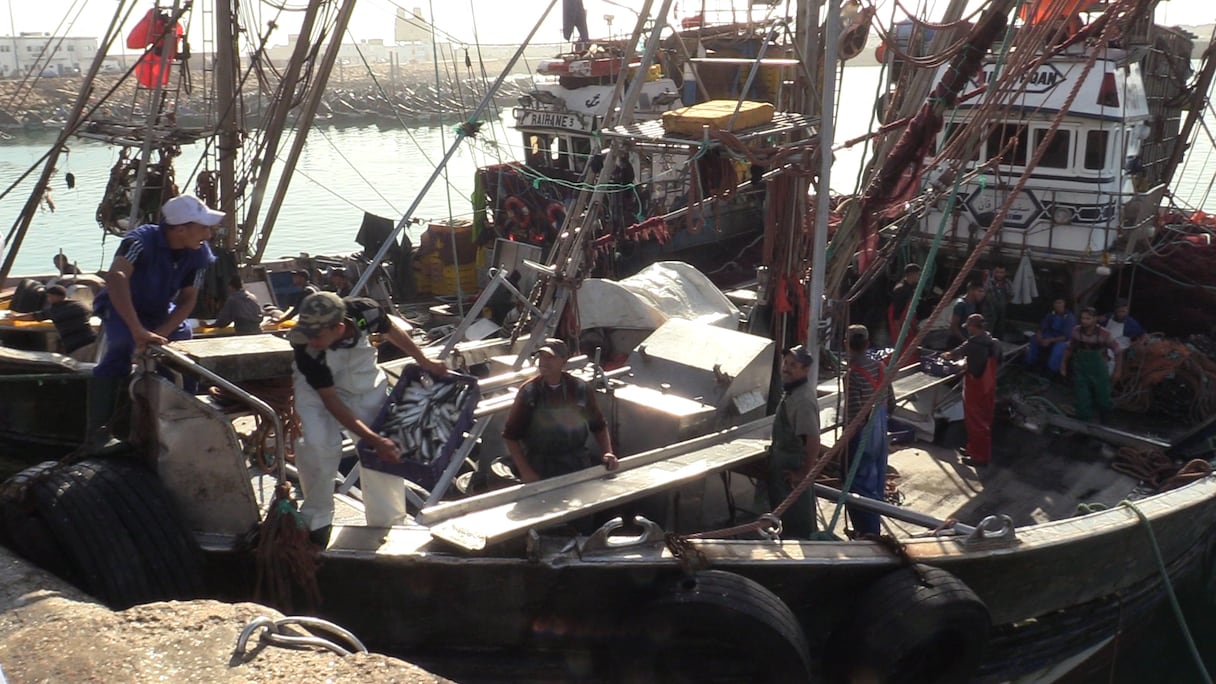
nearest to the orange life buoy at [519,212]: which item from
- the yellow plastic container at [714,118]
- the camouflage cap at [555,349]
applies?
the yellow plastic container at [714,118]

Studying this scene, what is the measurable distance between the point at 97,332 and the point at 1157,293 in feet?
36.5

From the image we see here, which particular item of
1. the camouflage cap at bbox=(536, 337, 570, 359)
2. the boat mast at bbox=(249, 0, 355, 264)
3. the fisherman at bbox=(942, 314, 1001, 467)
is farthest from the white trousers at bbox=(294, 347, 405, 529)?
the boat mast at bbox=(249, 0, 355, 264)

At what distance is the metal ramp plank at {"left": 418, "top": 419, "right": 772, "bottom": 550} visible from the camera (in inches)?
203

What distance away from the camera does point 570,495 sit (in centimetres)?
548

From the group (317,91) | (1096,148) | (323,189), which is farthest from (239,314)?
(323,189)

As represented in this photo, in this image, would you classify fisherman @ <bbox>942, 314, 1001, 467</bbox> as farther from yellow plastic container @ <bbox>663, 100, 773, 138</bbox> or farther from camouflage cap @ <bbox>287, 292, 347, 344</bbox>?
camouflage cap @ <bbox>287, 292, 347, 344</bbox>

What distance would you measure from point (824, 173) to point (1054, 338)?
4.87 m

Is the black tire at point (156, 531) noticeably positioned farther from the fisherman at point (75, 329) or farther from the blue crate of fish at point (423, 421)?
the fisherman at point (75, 329)

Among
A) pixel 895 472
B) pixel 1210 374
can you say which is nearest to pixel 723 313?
pixel 895 472

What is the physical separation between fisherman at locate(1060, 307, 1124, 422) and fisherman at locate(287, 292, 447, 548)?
6195 mm

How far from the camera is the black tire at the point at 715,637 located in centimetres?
514

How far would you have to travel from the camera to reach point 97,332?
6.50 metres

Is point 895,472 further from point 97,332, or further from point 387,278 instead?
point 387,278

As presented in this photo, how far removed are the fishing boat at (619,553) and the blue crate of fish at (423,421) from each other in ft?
0.28
